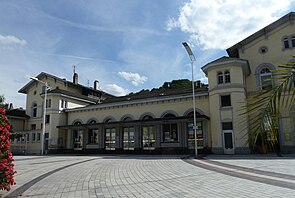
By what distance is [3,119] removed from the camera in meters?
7.41

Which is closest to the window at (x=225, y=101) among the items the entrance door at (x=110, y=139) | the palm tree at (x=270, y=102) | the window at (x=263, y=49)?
the window at (x=263, y=49)

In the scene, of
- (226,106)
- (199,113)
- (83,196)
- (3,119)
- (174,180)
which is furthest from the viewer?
(199,113)

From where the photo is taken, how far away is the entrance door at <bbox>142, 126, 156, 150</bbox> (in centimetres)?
2638

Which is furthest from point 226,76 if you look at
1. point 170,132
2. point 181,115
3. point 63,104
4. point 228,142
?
point 63,104

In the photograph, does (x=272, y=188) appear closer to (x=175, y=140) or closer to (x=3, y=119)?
(x=3, y=119)

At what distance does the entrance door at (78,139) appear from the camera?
103 ft

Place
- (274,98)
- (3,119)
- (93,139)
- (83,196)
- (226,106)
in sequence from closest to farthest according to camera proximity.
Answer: (274,98)
(83,196)
(3,119)
(226,106)
(93,139)

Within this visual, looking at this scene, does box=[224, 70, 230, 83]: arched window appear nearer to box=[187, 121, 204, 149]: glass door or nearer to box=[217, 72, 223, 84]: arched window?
box=[217, 72, 223, 84]: arched window

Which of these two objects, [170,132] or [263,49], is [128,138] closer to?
[170,132]

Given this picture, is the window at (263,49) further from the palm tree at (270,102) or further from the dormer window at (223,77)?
the palm tree at (270,102)

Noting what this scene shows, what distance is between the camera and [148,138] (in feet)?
87.6

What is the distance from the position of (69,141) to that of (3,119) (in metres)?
25.8

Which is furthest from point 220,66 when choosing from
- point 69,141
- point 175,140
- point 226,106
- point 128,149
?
point 69,141

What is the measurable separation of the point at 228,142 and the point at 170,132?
6.38m
